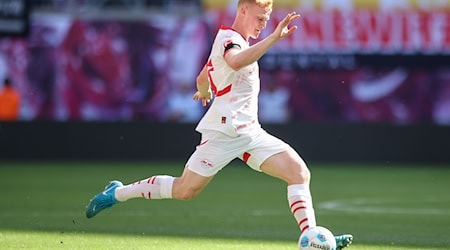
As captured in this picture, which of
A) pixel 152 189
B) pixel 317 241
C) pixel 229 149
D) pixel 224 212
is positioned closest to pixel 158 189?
pixel 152 189

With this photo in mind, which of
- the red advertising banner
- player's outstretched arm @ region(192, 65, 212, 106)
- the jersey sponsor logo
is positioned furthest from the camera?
the red advertising banner

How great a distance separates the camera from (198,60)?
2778 cm

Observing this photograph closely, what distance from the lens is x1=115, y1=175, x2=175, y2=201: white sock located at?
1005 centimetres

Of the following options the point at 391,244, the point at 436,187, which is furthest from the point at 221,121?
the point at 436,187

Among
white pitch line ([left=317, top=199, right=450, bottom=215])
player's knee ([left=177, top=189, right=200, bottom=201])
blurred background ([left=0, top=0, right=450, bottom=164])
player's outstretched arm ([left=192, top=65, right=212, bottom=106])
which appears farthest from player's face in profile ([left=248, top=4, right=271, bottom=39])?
blurred background ([left=0, top=0, right=450, bottom=164])

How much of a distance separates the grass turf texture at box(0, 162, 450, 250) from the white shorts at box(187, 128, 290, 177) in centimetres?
131

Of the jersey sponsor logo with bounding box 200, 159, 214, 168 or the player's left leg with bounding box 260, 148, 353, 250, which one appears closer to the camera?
the player's left leg with bounding box 260, 148, 353, 250

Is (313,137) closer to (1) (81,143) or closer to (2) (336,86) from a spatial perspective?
(2) (336,86)

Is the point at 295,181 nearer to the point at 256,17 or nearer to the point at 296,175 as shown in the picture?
the point at 296,175

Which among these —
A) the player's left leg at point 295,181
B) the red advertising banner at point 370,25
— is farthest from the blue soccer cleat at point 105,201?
the red advertising banner at point 370,25

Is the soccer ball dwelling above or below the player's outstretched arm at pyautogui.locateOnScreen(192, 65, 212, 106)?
below

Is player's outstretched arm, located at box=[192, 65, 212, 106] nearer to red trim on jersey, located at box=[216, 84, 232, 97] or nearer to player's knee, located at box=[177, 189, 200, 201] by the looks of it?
red trim on jersey, located at box=[216, 84, 232, 97]

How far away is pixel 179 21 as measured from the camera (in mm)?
27859

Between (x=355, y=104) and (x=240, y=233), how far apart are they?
15.8 meters
